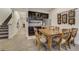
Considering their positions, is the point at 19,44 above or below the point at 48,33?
below


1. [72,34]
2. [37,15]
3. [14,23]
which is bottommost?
[72,34]

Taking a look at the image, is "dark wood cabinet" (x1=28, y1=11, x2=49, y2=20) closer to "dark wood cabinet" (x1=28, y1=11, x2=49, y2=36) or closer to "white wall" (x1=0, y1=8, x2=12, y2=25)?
"dark wood cabinet" (x1=28, y1=11, x2=49, y2=36)

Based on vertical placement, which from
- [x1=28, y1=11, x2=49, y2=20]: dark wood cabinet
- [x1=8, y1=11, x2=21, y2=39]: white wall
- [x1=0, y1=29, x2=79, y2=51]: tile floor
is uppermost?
[x1=28, y1=11, x2=49, y2=20]: dark wood cabinet

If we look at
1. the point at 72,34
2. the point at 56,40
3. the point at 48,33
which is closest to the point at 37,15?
the point at 48,33

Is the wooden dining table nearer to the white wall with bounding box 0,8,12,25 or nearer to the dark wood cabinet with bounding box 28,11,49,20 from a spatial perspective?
the dark wood cabinet with bounding box 28,11,49,20

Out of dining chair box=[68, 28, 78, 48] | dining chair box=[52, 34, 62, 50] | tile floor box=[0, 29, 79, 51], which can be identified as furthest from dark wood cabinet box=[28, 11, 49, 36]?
dining chair box=[68, 28, 78, 48]

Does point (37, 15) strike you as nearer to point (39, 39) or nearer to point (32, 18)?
point (32, 18)

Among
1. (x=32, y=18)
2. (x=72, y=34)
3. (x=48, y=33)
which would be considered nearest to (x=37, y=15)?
(x=32, y=18)

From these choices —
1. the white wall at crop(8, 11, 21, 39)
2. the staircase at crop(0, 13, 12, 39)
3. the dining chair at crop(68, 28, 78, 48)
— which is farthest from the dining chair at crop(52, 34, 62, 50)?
the staircase at crop(0, 13, 12, 39)

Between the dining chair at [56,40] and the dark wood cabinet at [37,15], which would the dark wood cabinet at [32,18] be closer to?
the dark wood cabinet at [37,15]

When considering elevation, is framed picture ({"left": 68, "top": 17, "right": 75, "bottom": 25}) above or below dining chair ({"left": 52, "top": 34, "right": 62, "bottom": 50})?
above

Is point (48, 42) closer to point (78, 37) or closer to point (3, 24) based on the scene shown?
point (78, 37)

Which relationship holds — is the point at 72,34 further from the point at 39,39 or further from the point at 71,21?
the point at 39,39

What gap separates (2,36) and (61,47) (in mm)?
849
